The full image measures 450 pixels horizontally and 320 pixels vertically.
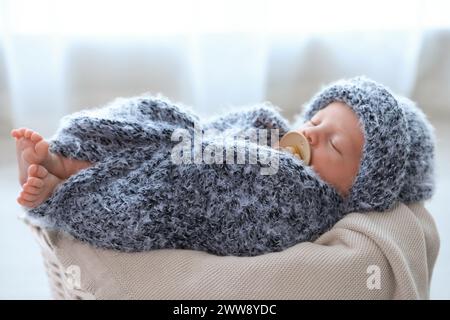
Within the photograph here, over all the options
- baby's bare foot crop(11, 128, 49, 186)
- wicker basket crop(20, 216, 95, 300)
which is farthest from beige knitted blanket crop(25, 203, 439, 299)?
baby's bare foot crop(11, 128, 49, 186)

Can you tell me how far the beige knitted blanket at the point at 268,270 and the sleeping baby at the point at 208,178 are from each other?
30 mm

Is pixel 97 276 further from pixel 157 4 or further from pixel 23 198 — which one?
pixel 157 4

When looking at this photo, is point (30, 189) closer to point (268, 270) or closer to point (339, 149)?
point (268, 270)

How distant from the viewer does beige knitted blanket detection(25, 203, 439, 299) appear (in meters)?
0.78

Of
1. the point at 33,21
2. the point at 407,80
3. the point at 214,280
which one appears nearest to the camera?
the point at 214,280

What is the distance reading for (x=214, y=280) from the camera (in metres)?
0.78

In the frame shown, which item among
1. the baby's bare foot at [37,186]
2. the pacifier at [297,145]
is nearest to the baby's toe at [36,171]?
the baby's bare foot at [37,186]

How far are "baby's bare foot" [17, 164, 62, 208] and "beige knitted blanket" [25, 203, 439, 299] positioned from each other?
0.18 feet

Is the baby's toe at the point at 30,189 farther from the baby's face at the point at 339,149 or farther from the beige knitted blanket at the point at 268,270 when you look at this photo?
the baby's face at the point at 339,149

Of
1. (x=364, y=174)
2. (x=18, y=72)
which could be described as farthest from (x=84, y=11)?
(x=364, y=174)

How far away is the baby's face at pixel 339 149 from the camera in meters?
0.94

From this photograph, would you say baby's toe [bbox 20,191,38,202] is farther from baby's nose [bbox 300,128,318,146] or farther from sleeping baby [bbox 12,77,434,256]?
baby's nose [bbox 300,128,318,146]

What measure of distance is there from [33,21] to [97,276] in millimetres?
853

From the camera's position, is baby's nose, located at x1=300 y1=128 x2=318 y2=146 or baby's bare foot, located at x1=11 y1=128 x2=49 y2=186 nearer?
baby's bare foot, located at x1=11 y1=128 x2=49 y2=186
